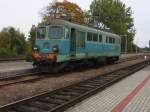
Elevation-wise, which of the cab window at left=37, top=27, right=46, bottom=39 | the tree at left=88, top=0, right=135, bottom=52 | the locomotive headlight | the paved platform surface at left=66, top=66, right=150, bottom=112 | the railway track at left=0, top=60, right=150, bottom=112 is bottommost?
the paved platform surface at left=66, top=66, right=150, bottom=112

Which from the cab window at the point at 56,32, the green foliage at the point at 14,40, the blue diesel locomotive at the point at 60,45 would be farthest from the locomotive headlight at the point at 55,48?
the green foliage at the point at 14,40

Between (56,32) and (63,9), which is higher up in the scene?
(63,9)

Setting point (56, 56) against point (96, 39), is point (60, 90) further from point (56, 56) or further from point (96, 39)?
point (96, 39)

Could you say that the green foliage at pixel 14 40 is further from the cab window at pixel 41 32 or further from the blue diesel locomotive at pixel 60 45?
the cab window at pixel 41 32

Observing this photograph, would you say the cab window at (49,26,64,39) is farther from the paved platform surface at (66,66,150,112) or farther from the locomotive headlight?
the paved platform surface at (66,66,150,112)

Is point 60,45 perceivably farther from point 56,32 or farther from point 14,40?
point 14,40

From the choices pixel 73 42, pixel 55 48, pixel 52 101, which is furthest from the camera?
pixel 73 42

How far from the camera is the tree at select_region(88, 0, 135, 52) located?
87781mm

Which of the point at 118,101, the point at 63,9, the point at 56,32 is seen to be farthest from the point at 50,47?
the point at 63,9

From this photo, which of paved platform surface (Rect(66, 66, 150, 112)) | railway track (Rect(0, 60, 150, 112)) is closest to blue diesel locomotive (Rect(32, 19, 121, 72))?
railway track (Rect(0, 60, 150, 112))

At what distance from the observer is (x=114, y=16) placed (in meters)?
90.2

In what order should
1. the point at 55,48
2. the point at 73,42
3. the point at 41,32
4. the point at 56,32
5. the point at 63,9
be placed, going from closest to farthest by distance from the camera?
the point at 55,48 → the point at 56,32 → the point at 41,32 → the point at 73,42 → the point at 63,9

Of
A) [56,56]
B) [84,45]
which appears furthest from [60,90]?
[84,45]

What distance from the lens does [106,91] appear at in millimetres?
14461
